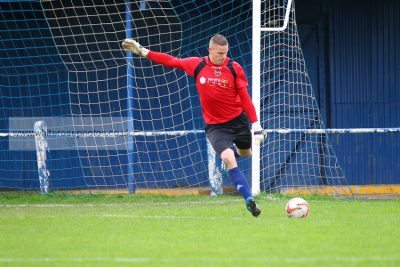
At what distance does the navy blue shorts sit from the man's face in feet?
2.79

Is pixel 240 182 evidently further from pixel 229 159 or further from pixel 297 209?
pixel 297 209

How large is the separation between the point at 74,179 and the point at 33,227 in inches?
331

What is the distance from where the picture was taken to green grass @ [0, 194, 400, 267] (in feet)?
28.7

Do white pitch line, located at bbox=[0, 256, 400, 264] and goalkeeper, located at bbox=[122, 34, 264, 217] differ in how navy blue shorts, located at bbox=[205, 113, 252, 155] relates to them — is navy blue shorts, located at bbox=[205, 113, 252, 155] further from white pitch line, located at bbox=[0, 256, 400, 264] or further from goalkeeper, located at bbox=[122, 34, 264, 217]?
white pitch line, located at bbox=[0, 256, 400, 264]

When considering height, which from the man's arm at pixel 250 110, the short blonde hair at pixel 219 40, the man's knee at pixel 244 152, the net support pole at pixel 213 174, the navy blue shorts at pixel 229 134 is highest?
the short blonde hair at pixel 219 40

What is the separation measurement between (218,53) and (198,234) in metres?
2.94

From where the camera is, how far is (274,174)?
18781 mm

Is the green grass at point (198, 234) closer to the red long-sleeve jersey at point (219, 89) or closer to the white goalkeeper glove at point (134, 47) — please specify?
the red long-sleeve jersey at point (219, 89)

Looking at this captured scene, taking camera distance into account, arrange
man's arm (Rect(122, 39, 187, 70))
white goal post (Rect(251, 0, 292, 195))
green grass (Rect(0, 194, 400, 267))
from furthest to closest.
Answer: white goal post (Rect(251, 0, 292, 195)) < man's arm (Rect(122, 39, 187, 70)) < green grass (Rect(0, 194, 400, 267))

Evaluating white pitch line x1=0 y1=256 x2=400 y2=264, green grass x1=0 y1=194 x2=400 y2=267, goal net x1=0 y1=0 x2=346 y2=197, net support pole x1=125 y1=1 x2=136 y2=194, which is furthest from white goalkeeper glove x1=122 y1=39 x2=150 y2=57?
goal net x1=0 y1=0 x2=346 y2=197

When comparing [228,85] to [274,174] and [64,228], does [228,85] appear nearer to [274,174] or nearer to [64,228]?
[64,228]

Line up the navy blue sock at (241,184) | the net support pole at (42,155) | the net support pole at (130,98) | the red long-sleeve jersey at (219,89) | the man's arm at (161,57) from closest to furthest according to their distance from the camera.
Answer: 1. the navy blue sock at (241,184)
2. the red long-sleeve jersey at (219,89)
3. the man's arm at (161,57)
4. the net support pole at (130,98)
5. the net support pole at (42,155)

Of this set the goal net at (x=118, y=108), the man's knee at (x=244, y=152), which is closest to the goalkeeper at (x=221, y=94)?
the man's knee at (x=244, y=152)

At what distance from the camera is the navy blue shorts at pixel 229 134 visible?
12625 mm
